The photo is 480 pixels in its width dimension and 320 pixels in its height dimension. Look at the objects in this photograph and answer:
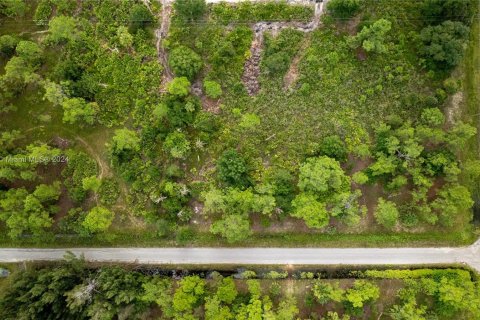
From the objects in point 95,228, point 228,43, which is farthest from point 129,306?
point 228,43

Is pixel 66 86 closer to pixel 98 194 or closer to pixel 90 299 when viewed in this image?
pixel 98 194

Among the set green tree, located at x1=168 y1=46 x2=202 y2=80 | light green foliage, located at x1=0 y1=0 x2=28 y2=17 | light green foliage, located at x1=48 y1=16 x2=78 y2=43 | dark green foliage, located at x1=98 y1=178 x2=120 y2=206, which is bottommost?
dark green foliage, located at x1=98 y1=178 x2=120 y2=206

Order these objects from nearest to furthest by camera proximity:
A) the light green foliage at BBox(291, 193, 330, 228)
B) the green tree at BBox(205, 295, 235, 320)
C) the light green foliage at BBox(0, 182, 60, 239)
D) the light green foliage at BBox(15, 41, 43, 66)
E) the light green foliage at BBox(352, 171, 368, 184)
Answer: the green tree at BBox(205, 295, 235, 320) → the light green foliage at BBox(291, 193, 330, 228) → the light green foliage at BBox(0, 182, 60, 239) → the light green foliage at BBox(352, 171, 368, 184) → the light green foliage at BBox(15, 41, 43, 66)

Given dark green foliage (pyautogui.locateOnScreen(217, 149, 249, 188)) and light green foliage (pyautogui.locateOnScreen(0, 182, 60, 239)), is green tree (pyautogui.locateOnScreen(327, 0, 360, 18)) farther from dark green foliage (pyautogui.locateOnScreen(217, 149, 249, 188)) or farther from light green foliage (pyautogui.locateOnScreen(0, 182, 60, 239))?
light green foliage (pyautogui.locateOnScreen(0, 182, 60, 239))

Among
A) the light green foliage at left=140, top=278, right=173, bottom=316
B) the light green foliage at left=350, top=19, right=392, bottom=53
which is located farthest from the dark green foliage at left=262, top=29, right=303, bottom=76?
the light green foliage at left=140, top=278, right=173, bottom=316

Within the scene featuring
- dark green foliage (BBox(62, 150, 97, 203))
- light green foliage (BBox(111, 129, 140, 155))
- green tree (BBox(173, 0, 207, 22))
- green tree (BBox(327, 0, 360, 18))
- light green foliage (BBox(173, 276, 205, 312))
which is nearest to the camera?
light green foliage (BBox(173, 276, 205, 312))

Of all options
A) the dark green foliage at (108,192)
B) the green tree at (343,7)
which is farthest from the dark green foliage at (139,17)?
the green tree at (343,7)

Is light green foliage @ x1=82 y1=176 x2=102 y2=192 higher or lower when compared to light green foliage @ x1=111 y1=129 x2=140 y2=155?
lower

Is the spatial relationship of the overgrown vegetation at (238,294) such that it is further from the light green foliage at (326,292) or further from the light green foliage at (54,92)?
the light green foliage at (54,92)
